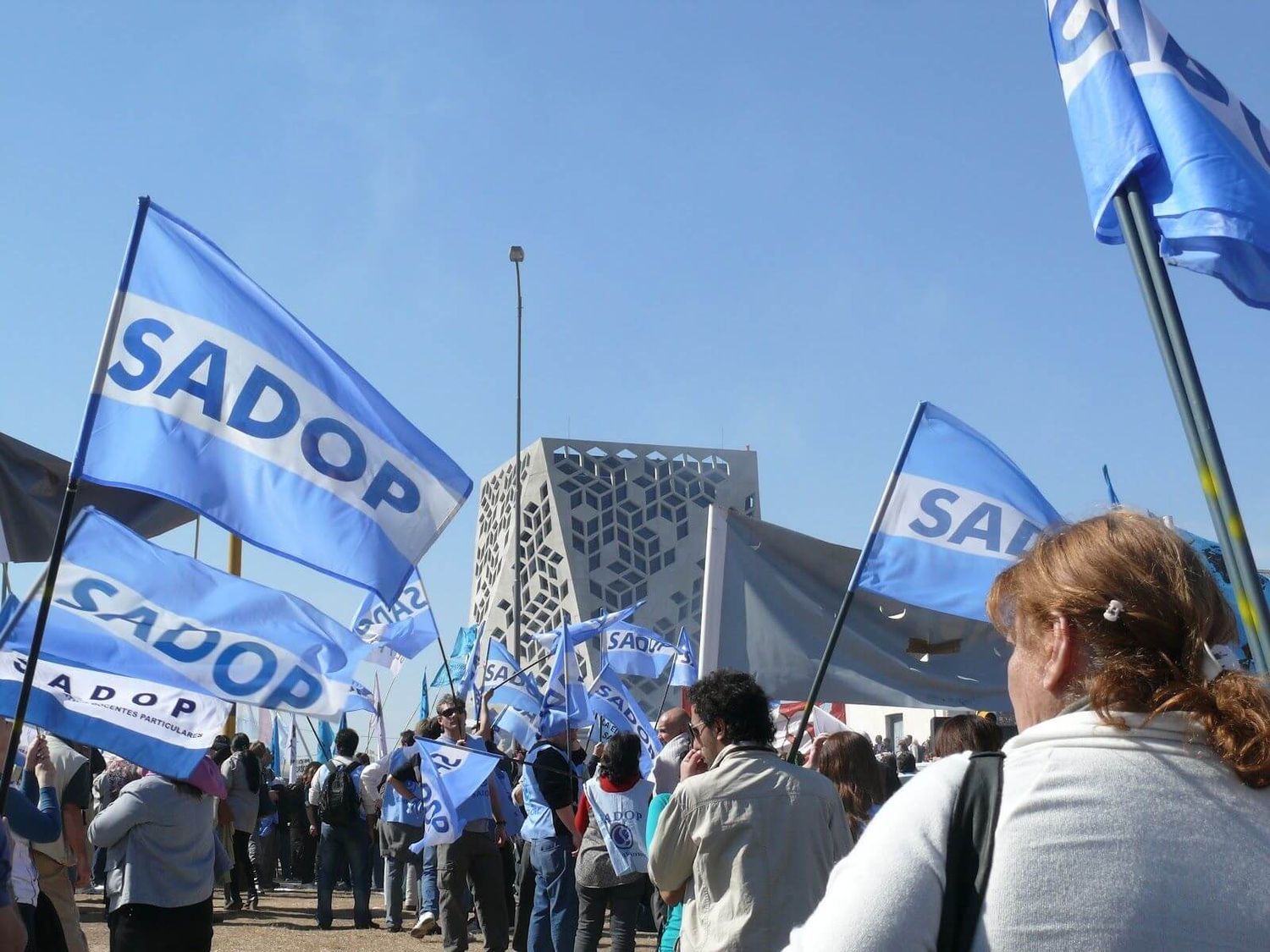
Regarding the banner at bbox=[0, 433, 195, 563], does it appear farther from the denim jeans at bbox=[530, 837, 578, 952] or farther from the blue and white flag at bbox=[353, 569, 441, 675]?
the blue and white flag at bbox=[353, 569, 441, 675]

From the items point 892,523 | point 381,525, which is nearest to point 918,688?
point 892,523

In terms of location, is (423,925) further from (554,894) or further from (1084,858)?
(1084,858)

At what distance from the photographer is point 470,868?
11570 mm

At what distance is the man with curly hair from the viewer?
486 centimetres

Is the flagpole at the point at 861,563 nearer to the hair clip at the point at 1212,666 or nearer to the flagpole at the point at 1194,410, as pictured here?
the flagpole at the point at 1194,410

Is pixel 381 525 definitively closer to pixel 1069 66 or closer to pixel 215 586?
pixel 215 586

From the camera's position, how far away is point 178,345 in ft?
18.4

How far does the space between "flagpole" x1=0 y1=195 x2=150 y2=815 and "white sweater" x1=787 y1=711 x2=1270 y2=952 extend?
3.75 m

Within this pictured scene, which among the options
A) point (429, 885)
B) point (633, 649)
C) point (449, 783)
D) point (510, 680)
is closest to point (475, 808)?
point (449, 783)

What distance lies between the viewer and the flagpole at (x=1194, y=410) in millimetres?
3570

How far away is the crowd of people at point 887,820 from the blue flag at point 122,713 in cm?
39

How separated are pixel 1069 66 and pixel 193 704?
4.31m

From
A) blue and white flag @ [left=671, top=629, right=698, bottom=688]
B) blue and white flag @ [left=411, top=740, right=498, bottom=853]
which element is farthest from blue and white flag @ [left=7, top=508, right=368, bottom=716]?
blue and white flag @ [left=671, top=629, right=698, bottom=688]

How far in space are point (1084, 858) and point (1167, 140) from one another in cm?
338
